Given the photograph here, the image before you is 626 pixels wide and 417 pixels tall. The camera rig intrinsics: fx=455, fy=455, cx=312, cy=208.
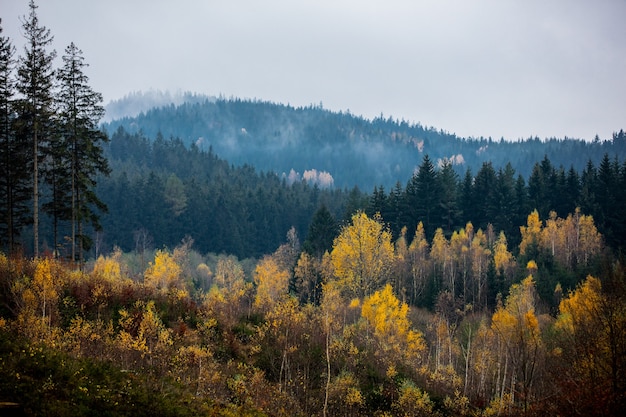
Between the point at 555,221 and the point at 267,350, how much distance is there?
220ft

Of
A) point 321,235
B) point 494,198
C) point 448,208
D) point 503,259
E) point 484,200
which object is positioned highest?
point 494,198

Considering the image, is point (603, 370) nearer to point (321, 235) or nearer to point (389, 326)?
point (389, 326)

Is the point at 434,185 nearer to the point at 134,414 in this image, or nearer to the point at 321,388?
the point at 321,388

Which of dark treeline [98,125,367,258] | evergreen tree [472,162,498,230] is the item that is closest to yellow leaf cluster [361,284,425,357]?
evergreen tree [472,162,498,230]

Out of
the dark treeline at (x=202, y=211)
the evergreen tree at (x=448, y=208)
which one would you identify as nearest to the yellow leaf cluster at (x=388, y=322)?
the evergreen tree at (x=448, y=208)

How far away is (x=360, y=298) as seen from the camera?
44531 millimetres

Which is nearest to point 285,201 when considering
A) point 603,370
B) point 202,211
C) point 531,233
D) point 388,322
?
point 202,211

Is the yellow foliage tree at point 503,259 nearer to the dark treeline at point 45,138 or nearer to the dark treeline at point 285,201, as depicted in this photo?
the dark treeline at point 285,201

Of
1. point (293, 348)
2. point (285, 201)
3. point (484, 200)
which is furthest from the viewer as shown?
point (285, 201)

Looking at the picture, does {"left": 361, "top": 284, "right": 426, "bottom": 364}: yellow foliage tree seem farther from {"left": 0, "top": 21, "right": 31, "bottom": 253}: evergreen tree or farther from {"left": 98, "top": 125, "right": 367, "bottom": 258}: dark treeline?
{"left": 98, "top": 125, "right": 367, "bottom": 258}: dark treeline

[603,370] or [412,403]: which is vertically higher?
[603,370]

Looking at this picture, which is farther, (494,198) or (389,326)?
(494,198)

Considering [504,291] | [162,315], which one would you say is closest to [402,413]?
[162,315]

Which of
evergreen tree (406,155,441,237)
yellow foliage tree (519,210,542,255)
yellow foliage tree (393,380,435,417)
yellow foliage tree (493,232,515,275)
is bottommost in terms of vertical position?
yellow foliage tree (393,380,435,417)
